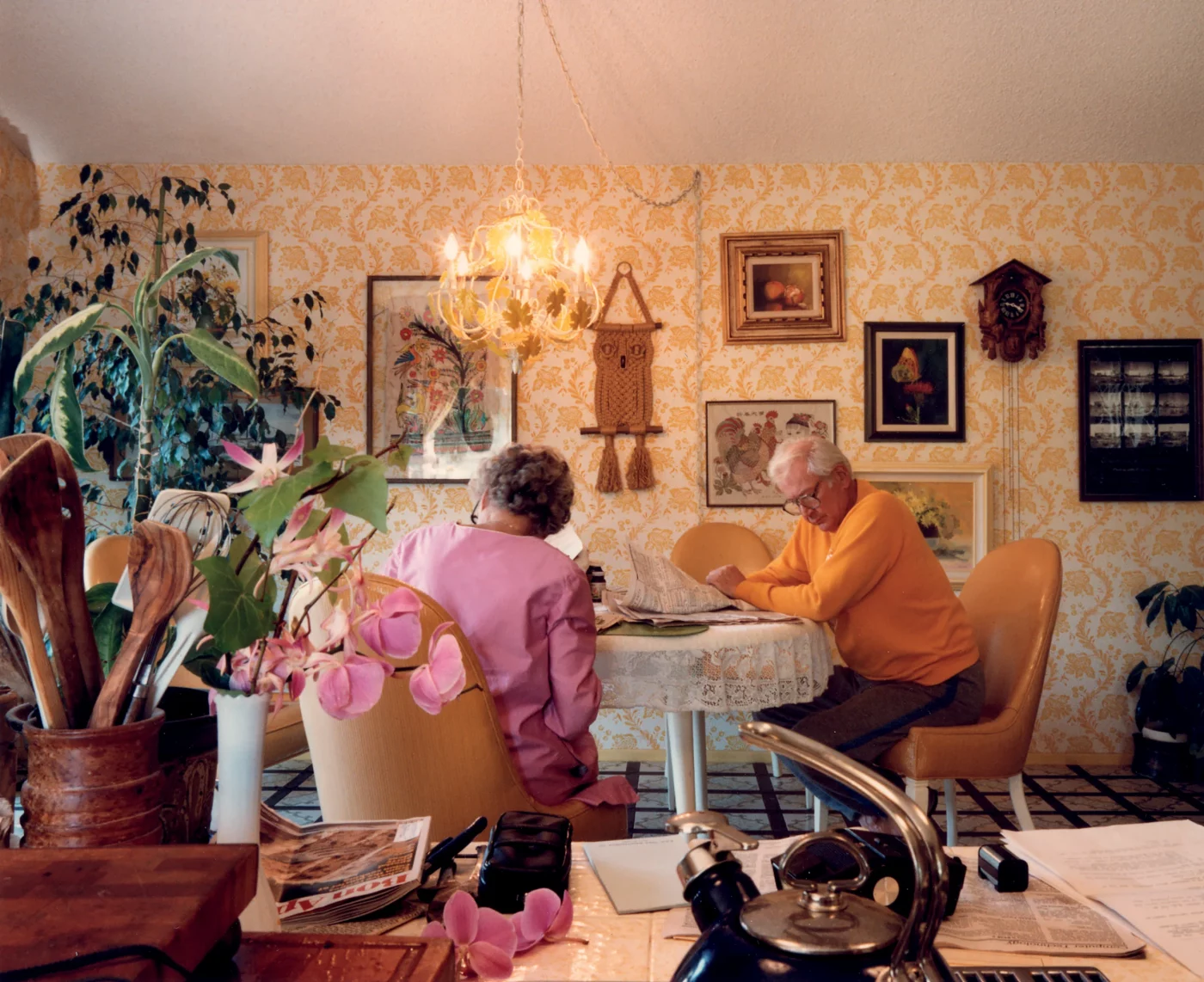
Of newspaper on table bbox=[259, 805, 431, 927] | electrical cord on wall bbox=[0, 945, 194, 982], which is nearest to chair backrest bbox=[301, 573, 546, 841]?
newspaper on table bbox=[259, 805, 431, 927]

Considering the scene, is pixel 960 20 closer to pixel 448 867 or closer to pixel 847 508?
pixel 847 508

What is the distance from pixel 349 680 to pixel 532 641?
1.16 m

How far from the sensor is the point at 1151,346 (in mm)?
4262

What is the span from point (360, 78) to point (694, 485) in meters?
2.24

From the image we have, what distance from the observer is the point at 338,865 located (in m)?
0.93

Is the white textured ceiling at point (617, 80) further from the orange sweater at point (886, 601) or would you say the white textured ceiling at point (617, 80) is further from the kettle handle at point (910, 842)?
the kettle handle at point (910, 842)

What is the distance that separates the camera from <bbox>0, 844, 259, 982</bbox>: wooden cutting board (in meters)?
0.49

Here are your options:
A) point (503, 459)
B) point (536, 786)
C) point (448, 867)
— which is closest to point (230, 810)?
point (448, 867)

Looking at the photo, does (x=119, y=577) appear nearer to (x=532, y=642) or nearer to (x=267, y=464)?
(x=532, y=642)

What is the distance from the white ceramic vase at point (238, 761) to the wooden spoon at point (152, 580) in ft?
0.25

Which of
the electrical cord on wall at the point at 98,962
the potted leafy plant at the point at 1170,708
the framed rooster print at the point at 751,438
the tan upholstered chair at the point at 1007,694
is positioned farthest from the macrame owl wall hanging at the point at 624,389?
the electrical cord on wall at the point at 98,962

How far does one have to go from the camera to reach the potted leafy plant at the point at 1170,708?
3881 mm

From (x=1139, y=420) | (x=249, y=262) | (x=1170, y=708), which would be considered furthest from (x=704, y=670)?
(x=249, y=262)

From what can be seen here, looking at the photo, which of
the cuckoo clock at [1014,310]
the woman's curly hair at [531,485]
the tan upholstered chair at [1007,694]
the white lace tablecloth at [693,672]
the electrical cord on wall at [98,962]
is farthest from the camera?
the cuckoo clock at [1014,310]
